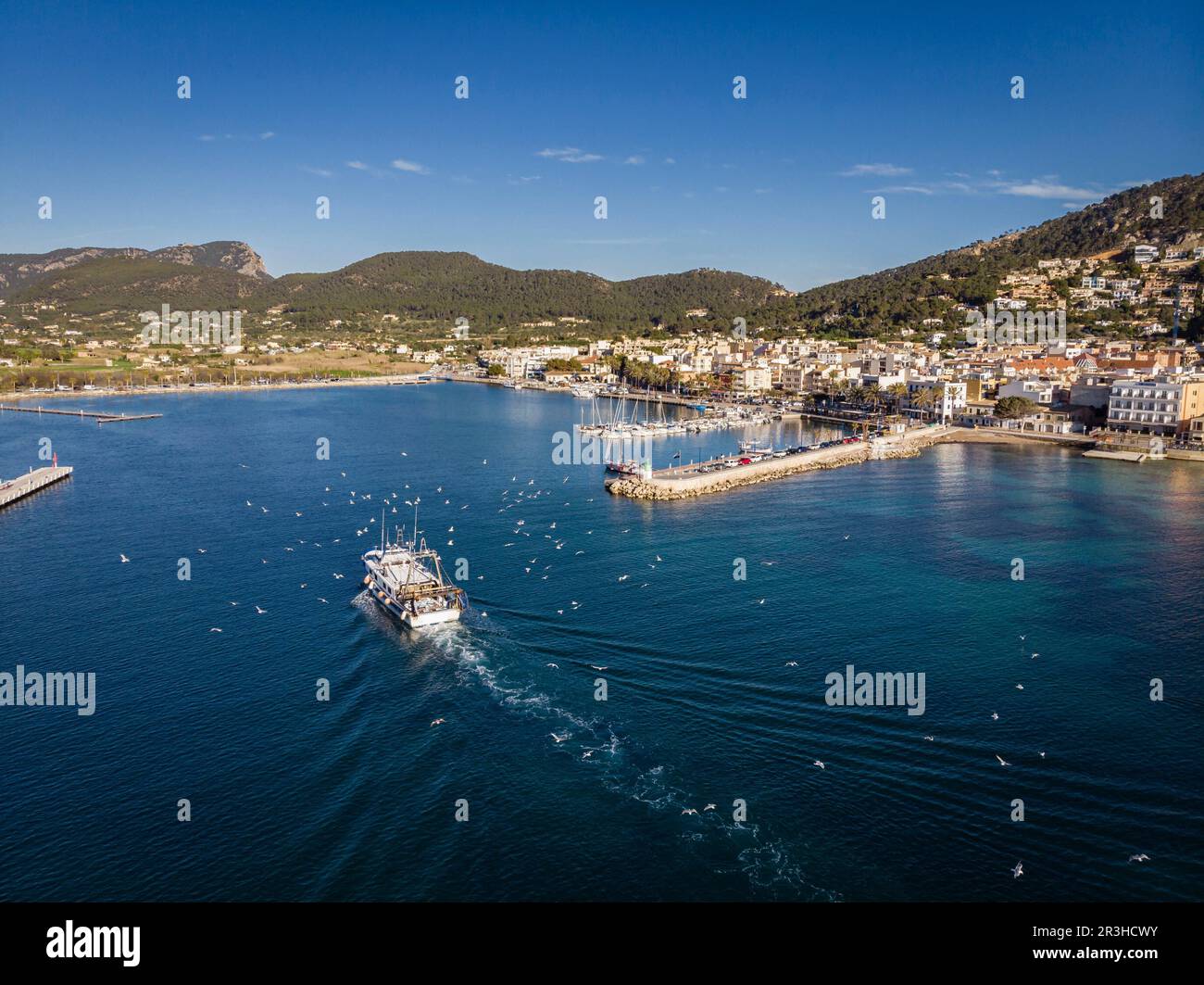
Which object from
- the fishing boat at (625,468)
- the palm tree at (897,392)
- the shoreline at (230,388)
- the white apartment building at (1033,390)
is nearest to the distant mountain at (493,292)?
the shoreline at (230,388)

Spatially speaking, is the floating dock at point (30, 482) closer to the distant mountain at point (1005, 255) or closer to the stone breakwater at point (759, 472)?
the stone breakwater at point (759, 472)

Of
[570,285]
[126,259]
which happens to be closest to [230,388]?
Result: [570,285]

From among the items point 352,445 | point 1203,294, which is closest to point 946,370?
point 1203,294

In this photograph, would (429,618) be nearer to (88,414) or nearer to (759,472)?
(759,472)

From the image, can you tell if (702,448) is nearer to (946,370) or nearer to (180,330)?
(946,370)

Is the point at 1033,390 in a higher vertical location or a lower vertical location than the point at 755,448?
higher

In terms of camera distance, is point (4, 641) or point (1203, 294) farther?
point (1203, 294)
